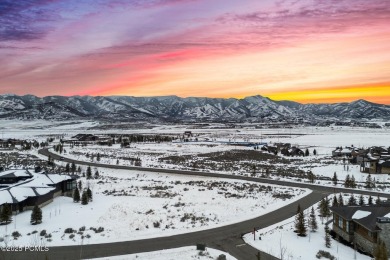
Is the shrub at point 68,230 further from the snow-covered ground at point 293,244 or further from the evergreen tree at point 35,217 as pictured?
the snow-covered ground at point 293,244

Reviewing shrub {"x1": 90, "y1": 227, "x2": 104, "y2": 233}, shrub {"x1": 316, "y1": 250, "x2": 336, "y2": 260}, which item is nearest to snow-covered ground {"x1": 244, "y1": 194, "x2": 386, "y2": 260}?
shrub {"x1": 316, "y1": 250, "x2": 336, "y2": 260}

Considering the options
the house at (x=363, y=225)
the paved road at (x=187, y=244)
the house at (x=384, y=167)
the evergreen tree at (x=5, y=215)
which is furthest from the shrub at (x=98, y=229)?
the house at (x=384, y=167)

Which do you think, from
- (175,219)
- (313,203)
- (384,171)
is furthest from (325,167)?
(175,219)

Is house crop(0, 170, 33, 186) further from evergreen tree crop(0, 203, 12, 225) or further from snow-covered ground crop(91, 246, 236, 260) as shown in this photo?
snow-covered ground crop(91, 246, 236, 260)

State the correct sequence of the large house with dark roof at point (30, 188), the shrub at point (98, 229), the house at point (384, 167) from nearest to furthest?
the shrub at point (98, 229), the large house with dark roof at point (30, 188), the house at point (384, 167)

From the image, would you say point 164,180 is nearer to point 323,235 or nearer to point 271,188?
point 271,188

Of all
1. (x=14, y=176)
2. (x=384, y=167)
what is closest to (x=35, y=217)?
(x=14, y=176)
